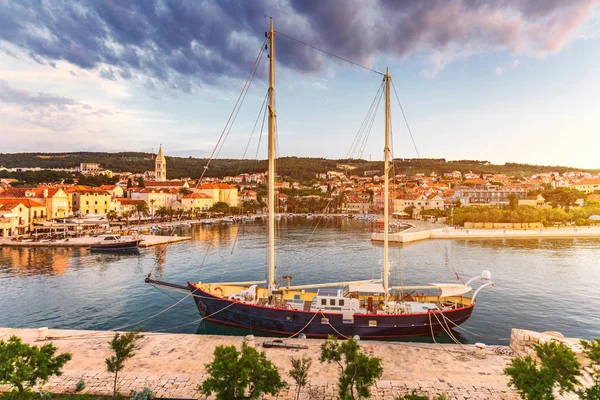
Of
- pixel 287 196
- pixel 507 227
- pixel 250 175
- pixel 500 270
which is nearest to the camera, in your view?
pixel 500 270

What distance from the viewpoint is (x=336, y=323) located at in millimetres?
13727

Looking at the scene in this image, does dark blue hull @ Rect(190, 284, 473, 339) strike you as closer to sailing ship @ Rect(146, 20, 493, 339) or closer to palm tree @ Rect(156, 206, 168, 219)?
sailing ship @ Rect(146, 20, 493, 339)

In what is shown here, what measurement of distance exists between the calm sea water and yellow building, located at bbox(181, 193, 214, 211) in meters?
37.1

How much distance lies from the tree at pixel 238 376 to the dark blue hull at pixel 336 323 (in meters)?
6.47

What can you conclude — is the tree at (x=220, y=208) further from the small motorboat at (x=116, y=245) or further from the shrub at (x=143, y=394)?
the shrub at (x=143, y=394)

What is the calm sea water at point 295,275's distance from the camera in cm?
1724

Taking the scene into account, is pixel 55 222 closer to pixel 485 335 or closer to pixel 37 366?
pixel 37 366

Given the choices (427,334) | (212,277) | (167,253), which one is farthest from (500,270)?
(167,253)

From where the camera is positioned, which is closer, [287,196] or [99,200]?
[99,200]

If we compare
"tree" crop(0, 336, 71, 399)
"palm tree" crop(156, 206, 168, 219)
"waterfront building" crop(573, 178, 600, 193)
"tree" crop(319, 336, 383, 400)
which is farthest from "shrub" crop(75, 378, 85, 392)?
"waterfront building" crop(573, 178, 600, 193)

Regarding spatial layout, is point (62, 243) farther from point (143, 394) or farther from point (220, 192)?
point (220, 192)

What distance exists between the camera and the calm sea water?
17.2 metres

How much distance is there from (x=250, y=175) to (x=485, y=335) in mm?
141332

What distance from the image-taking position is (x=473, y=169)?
170500 mm
